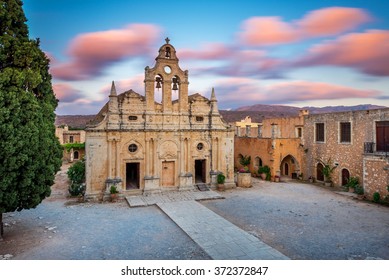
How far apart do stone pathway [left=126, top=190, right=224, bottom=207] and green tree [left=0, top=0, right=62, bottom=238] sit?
20.5 feet

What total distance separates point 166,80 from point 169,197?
8.24 metres

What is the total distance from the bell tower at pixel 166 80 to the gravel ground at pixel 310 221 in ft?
24.8

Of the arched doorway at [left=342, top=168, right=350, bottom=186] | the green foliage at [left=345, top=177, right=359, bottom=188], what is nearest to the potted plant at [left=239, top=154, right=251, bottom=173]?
the arched doorway at [left=342, top=168, right=350, bottom=186]

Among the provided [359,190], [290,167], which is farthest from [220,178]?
A: [290,167]

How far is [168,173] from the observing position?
1931cm

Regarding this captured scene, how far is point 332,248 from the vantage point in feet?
32.8

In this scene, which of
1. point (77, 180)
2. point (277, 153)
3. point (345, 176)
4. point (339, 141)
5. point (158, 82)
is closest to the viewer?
point (158, 82)

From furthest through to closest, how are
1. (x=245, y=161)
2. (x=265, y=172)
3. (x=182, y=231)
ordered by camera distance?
(x=245, y=161)
(x=265, y=172)
(x=182, y=231)

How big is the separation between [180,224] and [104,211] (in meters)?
5.08

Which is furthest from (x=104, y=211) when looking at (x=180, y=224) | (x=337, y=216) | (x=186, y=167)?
(x=337, y=216)

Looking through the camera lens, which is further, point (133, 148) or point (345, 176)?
point (345, 176)

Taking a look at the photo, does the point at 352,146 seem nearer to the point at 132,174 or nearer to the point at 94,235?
the point at 132,174

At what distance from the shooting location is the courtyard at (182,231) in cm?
968

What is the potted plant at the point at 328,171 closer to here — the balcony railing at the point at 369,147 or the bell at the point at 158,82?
the balcony railing at the point at 369,147
